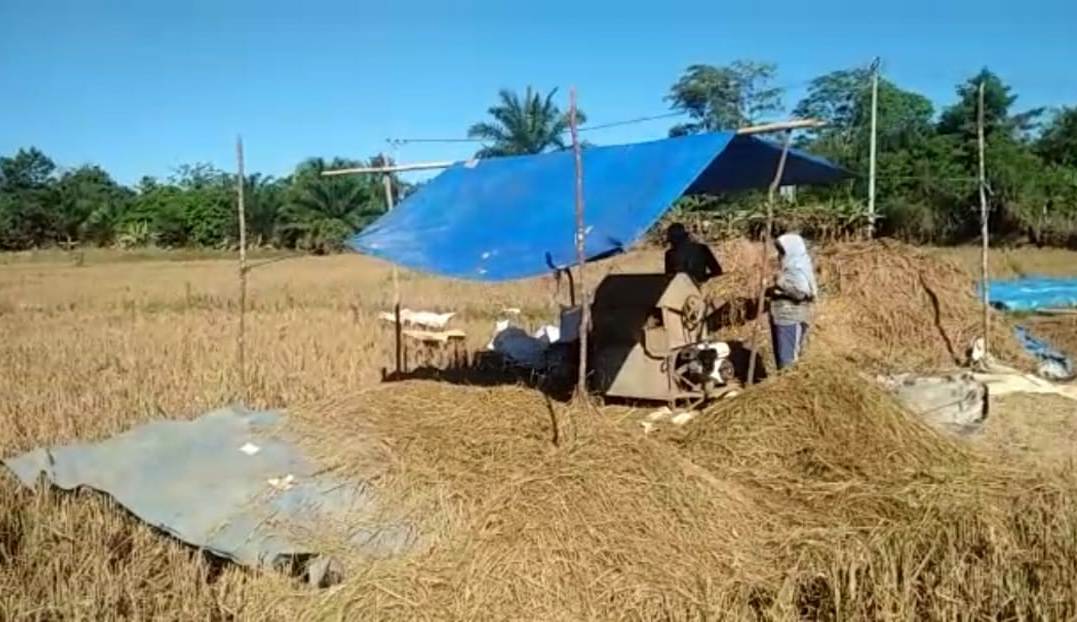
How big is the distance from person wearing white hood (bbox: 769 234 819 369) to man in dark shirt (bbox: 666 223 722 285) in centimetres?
73

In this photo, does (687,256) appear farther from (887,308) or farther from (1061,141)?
(1061,141)

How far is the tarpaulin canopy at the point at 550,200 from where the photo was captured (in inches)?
249

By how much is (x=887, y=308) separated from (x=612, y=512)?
20.9 ft

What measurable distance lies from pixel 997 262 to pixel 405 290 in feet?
40.7

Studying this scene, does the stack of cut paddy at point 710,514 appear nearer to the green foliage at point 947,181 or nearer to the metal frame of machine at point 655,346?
the metal frame of machine at point 655,346

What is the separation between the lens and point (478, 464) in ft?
17.2

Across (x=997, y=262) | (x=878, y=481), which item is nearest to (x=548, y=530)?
(x=878, y=481)

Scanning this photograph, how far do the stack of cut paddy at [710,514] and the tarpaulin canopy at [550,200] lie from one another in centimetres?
106

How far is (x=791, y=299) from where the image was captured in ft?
24.2

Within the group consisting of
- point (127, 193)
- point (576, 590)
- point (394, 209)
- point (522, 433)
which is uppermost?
point (127, 193)

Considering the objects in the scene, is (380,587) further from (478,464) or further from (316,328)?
(316,328)

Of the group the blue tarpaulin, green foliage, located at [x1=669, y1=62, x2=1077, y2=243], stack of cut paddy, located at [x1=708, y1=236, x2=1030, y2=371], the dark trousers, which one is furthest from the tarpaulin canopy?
green foliage, located at [x1=669, y1=62, x2=1077, y2=243]

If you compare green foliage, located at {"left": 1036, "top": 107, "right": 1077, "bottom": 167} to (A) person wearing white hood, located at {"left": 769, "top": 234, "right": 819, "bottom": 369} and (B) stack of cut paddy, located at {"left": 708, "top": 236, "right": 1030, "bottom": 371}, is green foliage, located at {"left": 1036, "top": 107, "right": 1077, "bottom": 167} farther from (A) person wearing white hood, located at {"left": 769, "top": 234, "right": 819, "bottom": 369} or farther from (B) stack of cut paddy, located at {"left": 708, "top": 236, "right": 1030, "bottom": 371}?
(A) person wearing white hood, located at {"left": 769, "top": 234, "right": 819, "bottom": 369}

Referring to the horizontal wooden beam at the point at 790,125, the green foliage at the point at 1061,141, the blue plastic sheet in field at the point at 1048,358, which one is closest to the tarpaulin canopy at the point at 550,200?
the horizontal wooden beam at the point at 790,125
